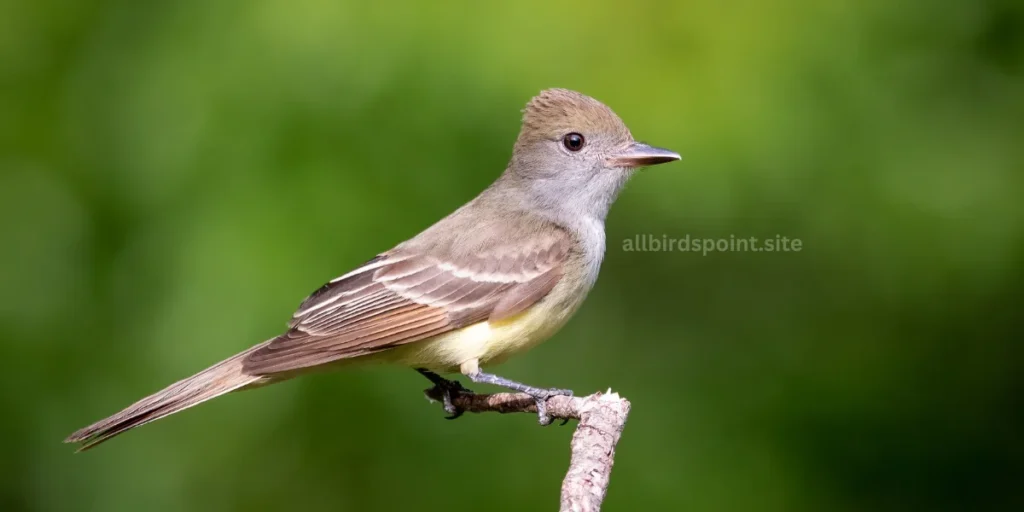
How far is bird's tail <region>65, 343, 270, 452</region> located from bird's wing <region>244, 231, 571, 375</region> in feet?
0.23

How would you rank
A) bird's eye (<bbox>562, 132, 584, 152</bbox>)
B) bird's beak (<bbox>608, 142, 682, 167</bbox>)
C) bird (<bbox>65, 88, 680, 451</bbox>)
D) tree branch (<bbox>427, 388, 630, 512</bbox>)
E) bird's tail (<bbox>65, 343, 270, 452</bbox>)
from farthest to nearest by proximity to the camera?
bird's eye (<bbox>562, 132, 584, 152</bbox>) < bird's beak (<bbox>608, 142, 682, 167</bbox>) < bird (<bbox>65, 88, 680, 451</bbox>) < bird's tail (<bbox>65, 343, 270, 452</bbox>) < tree branch (<bbox>427, 388, 630, 512</bbox>)

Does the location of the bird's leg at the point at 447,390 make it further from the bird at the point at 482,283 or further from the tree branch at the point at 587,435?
the tree branch at the point at 587,435

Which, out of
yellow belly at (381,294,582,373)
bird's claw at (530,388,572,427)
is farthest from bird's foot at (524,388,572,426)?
yellow belly at (381,294,582,373)

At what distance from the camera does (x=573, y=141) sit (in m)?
4.57

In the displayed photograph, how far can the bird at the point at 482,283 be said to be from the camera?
3865mm

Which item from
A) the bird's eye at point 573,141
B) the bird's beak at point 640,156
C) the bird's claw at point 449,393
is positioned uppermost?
the bird's eye at point 573,141

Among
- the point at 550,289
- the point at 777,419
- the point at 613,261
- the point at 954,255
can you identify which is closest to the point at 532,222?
the point at 550,289

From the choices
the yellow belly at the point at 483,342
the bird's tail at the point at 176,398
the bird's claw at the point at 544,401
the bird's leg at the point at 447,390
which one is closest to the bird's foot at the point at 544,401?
the bird's claw at the point at 544,401

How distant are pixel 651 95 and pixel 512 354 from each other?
3.67 feet

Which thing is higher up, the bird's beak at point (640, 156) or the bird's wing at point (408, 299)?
the bird's beak at point (640, 156)

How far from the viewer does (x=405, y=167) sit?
431 cm

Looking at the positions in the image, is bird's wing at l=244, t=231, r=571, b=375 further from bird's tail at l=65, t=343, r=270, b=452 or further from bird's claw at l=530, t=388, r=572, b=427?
bird's claw at l=530, t=388, r=572, b=427

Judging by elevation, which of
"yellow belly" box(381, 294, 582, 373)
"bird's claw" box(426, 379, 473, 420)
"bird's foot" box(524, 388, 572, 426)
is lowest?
"bird's foot" box(524, 388, 572, 426)

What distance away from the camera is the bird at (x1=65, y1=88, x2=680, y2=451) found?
12.7 feet
